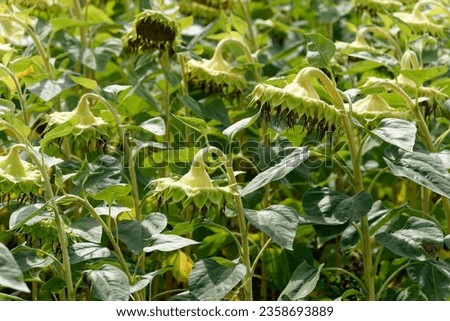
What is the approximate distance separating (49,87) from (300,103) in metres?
0.84

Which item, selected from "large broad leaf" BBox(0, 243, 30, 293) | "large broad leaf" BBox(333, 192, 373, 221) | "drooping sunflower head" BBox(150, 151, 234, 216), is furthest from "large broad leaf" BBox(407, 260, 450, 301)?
"large broad leaf" BBox(0, 243, 30, 293)

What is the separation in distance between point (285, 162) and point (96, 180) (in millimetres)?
451

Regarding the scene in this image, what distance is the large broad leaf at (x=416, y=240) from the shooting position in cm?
193

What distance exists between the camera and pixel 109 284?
1.78 metres

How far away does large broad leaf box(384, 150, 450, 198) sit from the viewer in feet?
5.99

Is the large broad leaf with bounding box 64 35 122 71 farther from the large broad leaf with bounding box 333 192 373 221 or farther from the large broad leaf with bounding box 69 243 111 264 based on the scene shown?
the large broad leaf with bounding box 333 192 373 221

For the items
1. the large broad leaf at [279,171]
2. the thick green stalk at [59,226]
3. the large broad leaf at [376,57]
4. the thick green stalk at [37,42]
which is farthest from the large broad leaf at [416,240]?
the thick green stalk at [37,42]

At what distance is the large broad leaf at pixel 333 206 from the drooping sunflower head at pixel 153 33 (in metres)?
0.64

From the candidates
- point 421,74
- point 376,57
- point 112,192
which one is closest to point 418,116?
point 421,74

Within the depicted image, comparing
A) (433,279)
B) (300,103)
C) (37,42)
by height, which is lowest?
(433,279)

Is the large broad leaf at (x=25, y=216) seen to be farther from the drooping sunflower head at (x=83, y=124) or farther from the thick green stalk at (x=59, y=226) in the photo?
the drooping sunflower head at (x=83, y=124)

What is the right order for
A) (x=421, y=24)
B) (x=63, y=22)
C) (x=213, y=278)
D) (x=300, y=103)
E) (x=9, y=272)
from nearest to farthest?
(x=9, y=272), (x=300, y=103), (x=213, y=278), (x=63, y=22), (x=421, y=24)

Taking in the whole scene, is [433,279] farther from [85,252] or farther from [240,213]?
[85,252]

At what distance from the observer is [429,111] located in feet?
7.57
